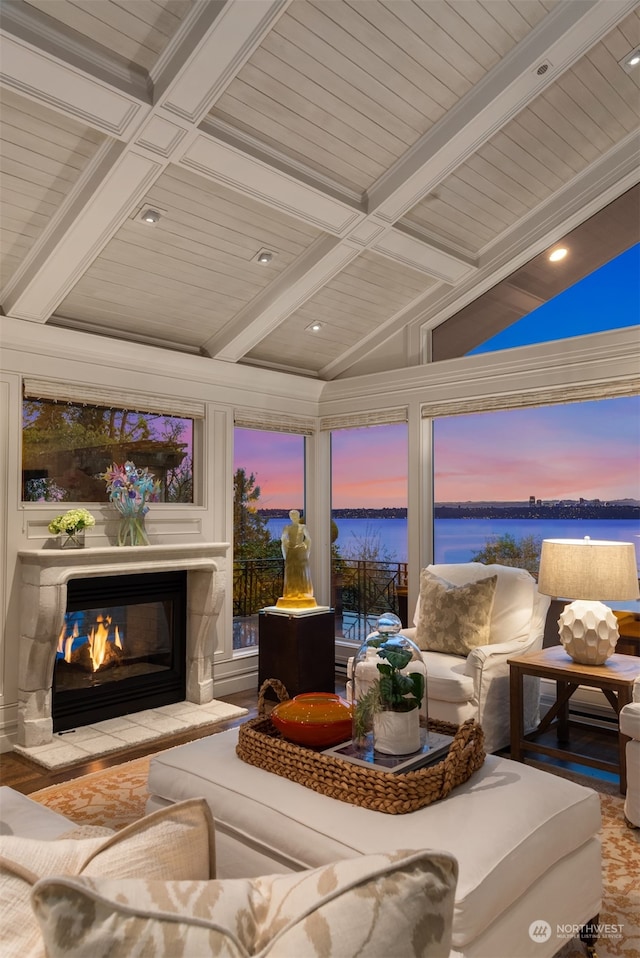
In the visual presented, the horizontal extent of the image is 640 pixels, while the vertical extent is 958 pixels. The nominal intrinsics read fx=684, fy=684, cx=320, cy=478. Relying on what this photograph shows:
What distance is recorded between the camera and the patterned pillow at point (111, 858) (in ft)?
2.61

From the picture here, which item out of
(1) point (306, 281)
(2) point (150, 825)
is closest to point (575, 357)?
(1) point (306, 281)

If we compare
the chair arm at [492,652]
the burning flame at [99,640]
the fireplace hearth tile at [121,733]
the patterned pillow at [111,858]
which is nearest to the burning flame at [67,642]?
the burning flame at [99,640]

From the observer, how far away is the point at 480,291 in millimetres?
4863

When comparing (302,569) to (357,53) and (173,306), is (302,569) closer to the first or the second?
(173,306)

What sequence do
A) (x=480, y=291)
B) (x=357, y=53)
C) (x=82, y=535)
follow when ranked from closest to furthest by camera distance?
1. (x=357, y=53)
2. (x=82, y=535)
3. (x=480, y=291)

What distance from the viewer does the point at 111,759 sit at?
3695mm

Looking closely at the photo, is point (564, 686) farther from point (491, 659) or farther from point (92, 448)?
point (92, 448)

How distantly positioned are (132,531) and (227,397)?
133 centimetres

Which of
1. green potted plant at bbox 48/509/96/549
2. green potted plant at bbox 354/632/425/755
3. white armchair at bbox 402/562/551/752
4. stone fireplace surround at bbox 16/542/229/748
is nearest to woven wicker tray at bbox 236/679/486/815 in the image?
green potted plant at bbox 354/632/425/755

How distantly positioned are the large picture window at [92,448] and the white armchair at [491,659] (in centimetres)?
199

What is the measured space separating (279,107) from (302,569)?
9.63ft

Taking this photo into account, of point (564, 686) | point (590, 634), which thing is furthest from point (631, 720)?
point (564, 686)

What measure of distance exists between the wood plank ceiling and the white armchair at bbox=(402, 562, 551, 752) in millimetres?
1840

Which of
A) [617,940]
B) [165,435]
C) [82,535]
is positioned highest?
[165,435]
